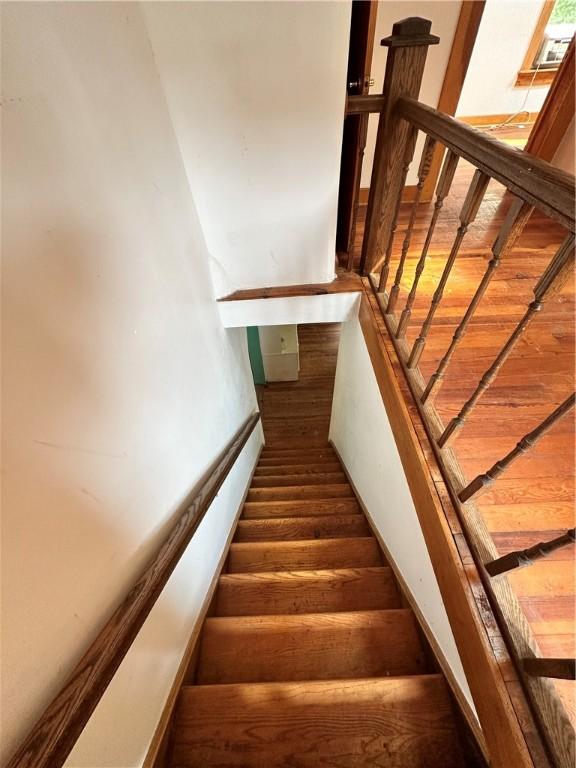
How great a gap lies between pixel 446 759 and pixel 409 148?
2.05 metres

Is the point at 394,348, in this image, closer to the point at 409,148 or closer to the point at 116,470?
the point at 409,148

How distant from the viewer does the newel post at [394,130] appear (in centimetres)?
122

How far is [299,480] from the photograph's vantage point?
3102 mm

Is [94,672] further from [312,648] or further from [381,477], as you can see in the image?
[381,477]

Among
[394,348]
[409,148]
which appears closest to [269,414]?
[394,348]

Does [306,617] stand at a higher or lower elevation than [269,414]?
lower

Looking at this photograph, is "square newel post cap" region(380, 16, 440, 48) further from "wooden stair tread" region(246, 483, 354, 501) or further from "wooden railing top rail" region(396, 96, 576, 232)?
"wooden stair tread" region(246, 483, 354, 501)

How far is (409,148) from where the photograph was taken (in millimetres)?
1339

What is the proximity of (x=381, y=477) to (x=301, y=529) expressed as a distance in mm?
682

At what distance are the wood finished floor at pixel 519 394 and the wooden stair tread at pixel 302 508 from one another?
130 centimetres

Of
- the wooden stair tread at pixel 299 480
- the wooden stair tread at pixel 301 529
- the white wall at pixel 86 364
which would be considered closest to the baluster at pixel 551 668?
the white wall at pixel 86 364

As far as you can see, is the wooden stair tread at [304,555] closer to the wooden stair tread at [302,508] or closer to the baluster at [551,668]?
the wooden stair tread at [302,508]

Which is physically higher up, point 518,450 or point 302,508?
point 518,450

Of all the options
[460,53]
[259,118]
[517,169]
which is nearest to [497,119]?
[460,53]
